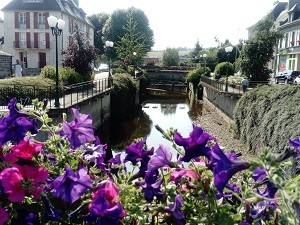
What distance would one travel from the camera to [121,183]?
1555mm

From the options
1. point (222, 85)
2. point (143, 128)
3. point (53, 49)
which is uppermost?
point (53, 49)

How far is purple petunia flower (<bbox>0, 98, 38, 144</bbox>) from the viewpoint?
1645 mm

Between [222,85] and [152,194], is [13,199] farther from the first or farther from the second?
[222,85]

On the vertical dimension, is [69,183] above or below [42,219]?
above

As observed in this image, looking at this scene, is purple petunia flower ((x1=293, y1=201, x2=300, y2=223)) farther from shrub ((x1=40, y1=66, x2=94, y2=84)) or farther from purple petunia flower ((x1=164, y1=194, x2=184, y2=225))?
shrub ((x1=40, y1=66, x2=94, y2=84))

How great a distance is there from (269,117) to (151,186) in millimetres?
13188

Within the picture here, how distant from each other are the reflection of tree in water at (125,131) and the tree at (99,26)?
1355 inches

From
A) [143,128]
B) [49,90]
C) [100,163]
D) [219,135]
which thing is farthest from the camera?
[143,128]

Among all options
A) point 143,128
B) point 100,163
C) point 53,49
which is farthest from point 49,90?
point 53,49

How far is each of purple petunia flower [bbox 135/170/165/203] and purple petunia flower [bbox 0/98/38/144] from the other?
2.03 ft

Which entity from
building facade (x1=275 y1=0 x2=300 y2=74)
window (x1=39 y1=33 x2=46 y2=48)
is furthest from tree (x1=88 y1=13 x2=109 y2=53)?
building facade (x1=275 y1=0 x2=300 y2=74)

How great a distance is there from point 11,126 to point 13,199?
0.45 m

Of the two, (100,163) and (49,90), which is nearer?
(100,163)

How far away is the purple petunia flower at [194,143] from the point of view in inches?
57.9
